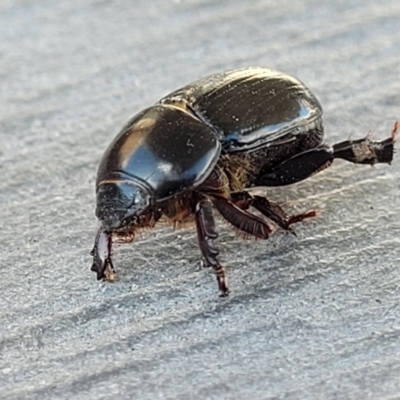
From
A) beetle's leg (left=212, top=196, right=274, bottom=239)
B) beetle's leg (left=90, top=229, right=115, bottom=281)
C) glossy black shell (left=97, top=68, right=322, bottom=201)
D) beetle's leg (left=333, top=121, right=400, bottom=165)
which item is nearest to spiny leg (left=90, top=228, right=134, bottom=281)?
beetle's leg (left=90, top=229, right=115, bottom=281)

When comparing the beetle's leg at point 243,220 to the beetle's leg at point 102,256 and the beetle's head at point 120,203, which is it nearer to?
the beetle's head at point 120,203

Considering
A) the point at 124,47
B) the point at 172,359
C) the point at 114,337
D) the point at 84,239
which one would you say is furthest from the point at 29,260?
the point at 124,47

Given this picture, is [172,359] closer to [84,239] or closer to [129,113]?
[84,239]

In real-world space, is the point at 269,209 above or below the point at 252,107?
below

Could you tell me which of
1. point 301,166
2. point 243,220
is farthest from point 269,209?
point 301,166

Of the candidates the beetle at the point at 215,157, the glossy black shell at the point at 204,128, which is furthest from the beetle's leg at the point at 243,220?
the glossy black shell at the point at 204,128

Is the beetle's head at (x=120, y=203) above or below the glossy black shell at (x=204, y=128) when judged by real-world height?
below

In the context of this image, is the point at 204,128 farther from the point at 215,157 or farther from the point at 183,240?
the point at 183,240
